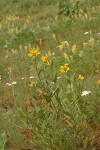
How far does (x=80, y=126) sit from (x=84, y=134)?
A: 9cm

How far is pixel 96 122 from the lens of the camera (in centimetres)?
395

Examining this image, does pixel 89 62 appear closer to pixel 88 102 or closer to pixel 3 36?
pixel 88 102

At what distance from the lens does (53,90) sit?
4.00m

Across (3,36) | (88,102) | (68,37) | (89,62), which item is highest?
(3,36)

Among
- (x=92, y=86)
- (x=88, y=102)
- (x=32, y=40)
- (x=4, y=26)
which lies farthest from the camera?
(x=4, y=26)

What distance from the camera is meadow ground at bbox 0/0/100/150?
3.71 m

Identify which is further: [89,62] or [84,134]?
[89,62]

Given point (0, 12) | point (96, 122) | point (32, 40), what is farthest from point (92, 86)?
point (0, 12)

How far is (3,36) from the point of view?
10.9 meters

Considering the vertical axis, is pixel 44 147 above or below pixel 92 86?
below

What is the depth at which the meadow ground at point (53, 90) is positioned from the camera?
371 cm

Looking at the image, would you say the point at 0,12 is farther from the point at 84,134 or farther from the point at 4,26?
the point at 84,134

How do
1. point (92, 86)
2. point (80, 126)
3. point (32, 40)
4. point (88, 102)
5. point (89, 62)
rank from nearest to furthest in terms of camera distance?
1. point (80, 126)
2. point (88, 102)
3. point (92, 86)
4. point (89, 62)
5. point (32, 40)

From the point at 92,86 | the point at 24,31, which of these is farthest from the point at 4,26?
the point at 92,86
